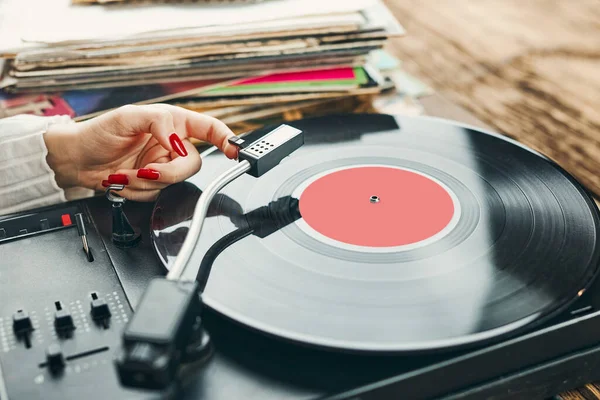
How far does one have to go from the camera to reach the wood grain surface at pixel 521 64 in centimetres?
117

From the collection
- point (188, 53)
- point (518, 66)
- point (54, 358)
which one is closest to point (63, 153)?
point (188, 53)

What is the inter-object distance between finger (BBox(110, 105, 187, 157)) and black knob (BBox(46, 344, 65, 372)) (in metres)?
0.31

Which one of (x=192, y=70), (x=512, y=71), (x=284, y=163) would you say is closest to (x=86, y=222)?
(x=284, y=163)

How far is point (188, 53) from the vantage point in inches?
40.8

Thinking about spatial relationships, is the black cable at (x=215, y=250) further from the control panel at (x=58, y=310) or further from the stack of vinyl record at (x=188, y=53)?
the stack of vinyl record at (x=188, y=53)

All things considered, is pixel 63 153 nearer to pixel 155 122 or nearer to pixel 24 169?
pixel 24 169

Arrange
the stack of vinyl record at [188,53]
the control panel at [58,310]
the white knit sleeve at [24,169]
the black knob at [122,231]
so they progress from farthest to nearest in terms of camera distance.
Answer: the stack of vinyl record at [188,53]
the white knit sleeve at [24,169]
the black knob at [122,231]
the control panel at [58,310]

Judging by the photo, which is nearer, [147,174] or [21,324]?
[21,324]

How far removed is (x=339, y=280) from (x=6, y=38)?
2.31 ft

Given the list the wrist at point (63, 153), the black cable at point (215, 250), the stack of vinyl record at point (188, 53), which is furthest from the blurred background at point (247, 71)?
the black cable at point (215, 250)

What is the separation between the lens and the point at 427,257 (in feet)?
2.25

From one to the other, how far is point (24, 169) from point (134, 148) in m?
0.14

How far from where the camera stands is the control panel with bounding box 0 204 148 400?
0.56 m

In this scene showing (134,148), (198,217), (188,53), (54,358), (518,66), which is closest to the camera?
(54,358)
